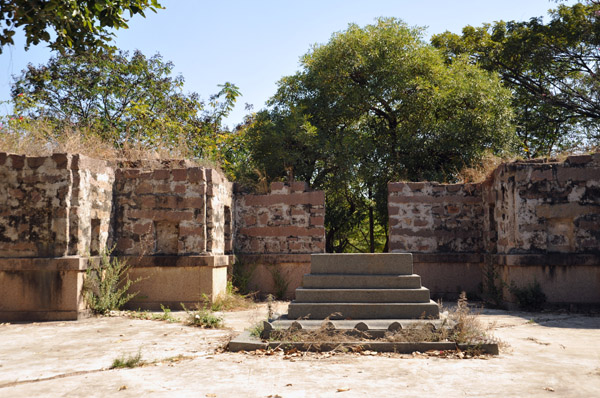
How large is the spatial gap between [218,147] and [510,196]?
12.0 meters

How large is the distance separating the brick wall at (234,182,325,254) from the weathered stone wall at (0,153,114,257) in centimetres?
412

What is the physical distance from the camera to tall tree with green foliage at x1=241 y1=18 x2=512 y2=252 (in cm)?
1553

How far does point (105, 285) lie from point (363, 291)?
4851mm

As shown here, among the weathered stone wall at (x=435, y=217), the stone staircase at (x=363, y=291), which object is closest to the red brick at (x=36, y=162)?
the stone staircase at (x=363, y=291)

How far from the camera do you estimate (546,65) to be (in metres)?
20.8

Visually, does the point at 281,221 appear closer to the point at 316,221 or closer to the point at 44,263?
the point at 316,221

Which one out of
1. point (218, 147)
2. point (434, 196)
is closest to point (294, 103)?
point (218, 147)

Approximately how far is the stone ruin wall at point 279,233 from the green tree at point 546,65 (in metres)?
10.4

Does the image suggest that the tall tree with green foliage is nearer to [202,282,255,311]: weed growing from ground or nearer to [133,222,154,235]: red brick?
[202,282,255,311]: weed growing from ground

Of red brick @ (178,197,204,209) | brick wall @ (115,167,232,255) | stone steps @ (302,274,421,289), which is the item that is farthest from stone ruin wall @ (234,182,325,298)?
stone steps @ (302,274,421,289)

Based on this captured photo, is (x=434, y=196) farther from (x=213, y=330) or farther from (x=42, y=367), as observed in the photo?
(x=42, y=367)

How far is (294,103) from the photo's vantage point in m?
16.9

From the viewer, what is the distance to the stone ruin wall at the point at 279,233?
12.3 m

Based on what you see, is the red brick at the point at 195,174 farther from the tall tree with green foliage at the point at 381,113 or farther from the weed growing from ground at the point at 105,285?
the tall tree with green foliage at the point at 381,113
